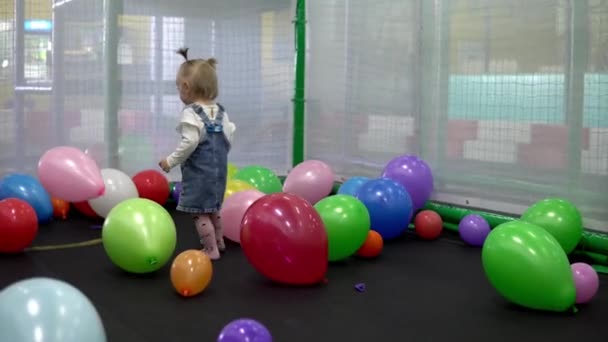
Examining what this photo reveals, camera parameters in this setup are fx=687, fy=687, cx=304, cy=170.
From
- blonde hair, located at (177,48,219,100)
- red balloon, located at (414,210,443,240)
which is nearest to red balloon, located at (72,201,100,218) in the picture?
blonde hair, located at (177,48,219,100)

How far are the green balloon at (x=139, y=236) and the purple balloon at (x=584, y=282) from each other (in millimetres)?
2116

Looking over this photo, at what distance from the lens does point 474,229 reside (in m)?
4.73

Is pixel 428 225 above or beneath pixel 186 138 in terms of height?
beneath

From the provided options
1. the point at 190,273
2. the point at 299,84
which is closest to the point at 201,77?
the point at 190,273

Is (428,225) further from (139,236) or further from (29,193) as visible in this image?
(29,193)

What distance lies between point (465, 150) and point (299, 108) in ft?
6.95

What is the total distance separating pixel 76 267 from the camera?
4102mm

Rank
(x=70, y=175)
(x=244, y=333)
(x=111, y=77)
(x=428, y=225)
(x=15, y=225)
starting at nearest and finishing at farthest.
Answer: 1. (x=244, y=333)
2. (x=15, y=225)
3. (x=70, y=175)
4. (x=428, y=225)
5. (x=111, y=77)

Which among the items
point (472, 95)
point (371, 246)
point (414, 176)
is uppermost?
point (472, 95)

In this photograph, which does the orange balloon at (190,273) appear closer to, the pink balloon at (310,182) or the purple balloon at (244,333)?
the purple balloon at (244,333)

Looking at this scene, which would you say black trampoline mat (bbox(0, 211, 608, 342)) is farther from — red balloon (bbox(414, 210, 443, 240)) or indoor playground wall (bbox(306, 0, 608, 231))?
indoor playground wall (bbox(306, 0, 608, 231))

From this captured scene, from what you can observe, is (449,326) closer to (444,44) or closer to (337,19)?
(444,44)

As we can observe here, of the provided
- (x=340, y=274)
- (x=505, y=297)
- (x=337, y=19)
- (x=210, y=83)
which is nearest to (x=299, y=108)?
(x=337, y=19)

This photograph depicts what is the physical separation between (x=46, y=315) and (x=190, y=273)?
4.66 feet
